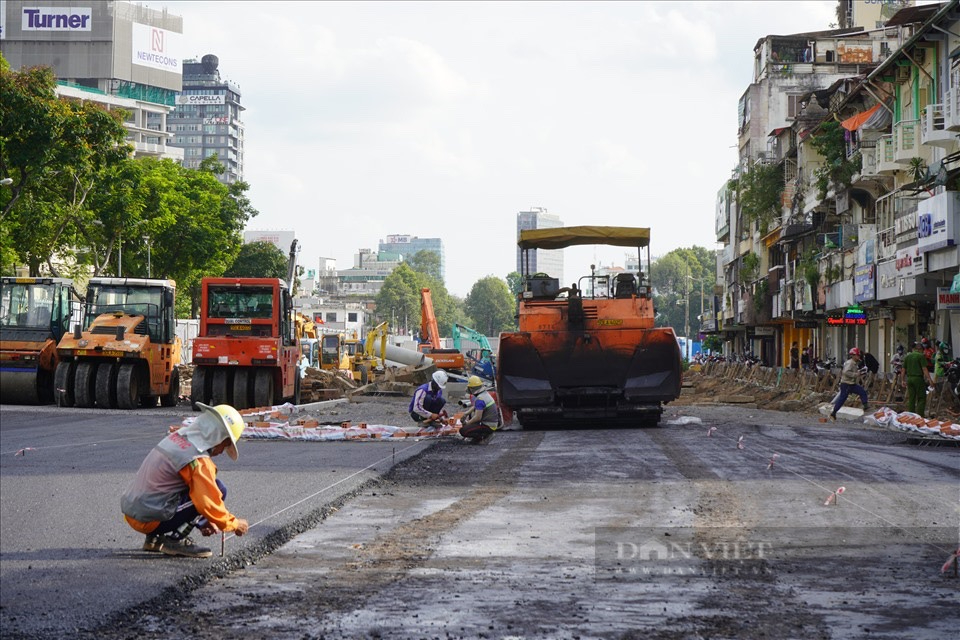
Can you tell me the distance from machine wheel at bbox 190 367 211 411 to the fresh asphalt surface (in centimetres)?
698

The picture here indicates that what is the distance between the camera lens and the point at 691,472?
1504 centimetres

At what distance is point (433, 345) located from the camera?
201 feet

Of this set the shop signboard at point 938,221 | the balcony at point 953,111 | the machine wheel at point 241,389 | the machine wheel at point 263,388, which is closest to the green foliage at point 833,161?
the shop signboard at point 938,221

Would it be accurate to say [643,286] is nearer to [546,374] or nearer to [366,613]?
[546,374]

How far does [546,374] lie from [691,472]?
8286mm

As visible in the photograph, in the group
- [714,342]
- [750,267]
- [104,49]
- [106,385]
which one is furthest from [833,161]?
[104,49]

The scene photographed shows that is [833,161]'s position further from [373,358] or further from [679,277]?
[679,277]

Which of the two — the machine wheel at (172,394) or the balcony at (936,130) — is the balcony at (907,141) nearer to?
the balcony at (936,130)

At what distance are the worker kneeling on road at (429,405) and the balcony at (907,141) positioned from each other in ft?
73.8

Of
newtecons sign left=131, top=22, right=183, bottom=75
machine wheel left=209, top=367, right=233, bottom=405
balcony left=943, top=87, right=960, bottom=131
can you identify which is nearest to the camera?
machine wheel left=209, top=367, right=233, bottom=405

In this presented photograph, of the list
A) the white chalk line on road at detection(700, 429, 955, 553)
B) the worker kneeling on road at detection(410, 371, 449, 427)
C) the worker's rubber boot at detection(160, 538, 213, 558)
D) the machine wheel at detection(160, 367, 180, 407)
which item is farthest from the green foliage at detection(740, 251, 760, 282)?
the worker's rubber boot at detection(160, 538, 213, 558)

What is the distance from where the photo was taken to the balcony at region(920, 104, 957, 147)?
34094 millimetres

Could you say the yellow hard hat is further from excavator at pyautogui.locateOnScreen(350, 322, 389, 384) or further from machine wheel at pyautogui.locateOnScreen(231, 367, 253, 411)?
excavator at pyautogui.locateOnScreen(350, 322, 389, 384)

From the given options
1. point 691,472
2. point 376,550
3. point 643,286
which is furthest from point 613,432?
point 376,550
